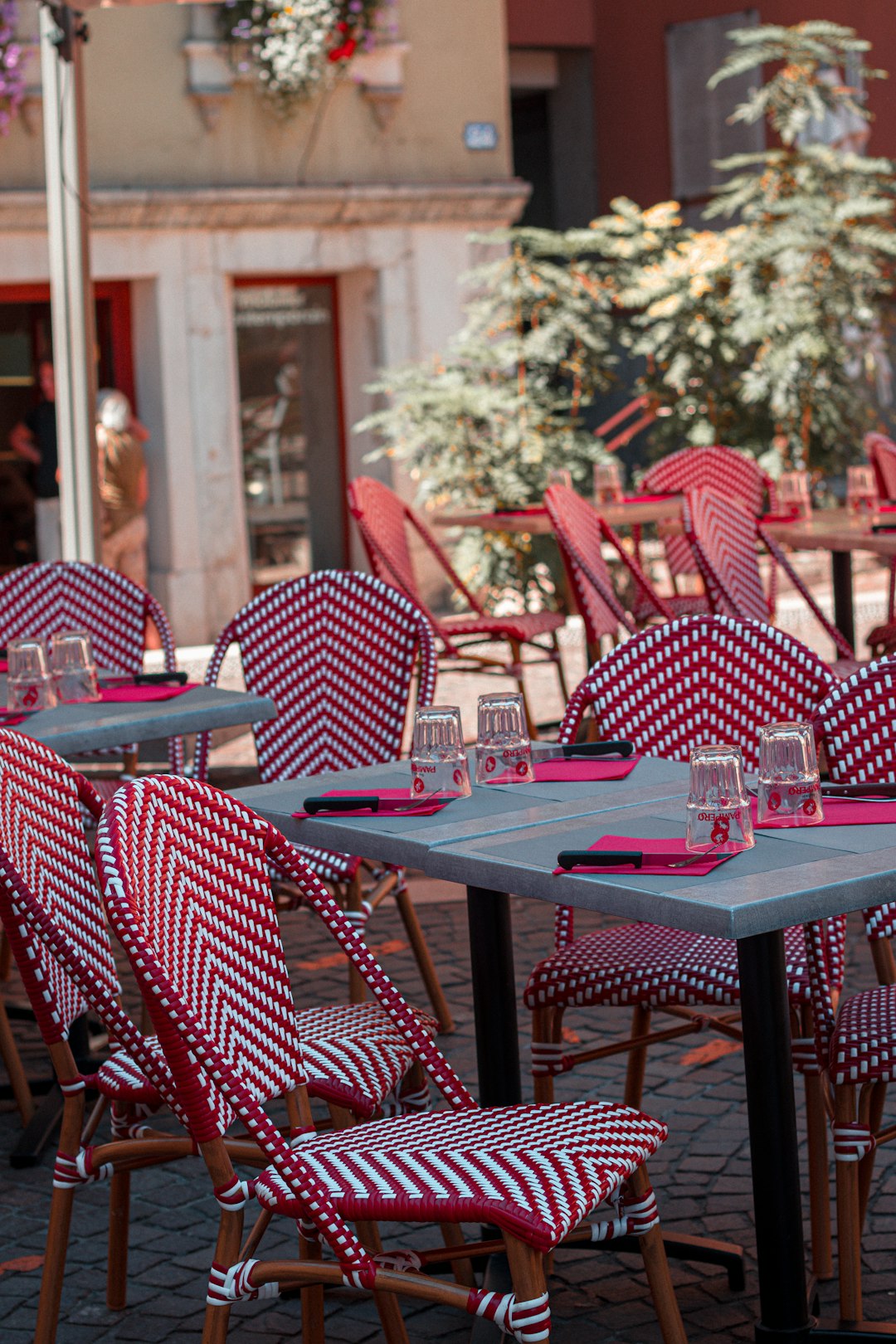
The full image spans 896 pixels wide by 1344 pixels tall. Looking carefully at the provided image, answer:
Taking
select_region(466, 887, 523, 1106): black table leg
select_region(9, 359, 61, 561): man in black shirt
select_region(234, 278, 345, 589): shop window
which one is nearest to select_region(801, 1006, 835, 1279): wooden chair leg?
select_region(466, 887, 523, 1106): black table leg

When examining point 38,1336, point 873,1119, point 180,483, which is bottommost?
point 38,1336

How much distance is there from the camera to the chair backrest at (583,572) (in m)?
6.35

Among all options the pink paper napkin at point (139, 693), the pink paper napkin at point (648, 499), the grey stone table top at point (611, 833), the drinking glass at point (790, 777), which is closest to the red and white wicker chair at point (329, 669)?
the pink paper napkin at point (139, 693)

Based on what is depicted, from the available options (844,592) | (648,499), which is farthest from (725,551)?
(648,499)

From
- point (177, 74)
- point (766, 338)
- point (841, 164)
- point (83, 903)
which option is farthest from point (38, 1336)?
point (177, 74)

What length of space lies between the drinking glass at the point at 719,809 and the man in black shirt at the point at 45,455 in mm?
9491

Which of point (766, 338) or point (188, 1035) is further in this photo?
point (766, 338)

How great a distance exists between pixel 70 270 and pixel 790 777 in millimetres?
4648

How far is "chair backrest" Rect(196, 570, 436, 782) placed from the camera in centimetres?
484

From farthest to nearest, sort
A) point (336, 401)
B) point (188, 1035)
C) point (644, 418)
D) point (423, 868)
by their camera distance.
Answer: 1. point (336, 401)
2. point (644, 418)
3. point (423, 868)
4. point (188, 1035)

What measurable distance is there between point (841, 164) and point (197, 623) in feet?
15.8

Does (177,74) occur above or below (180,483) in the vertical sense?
above

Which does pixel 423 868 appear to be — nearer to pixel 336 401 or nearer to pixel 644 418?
pixel 644 418

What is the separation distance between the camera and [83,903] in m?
3.07
